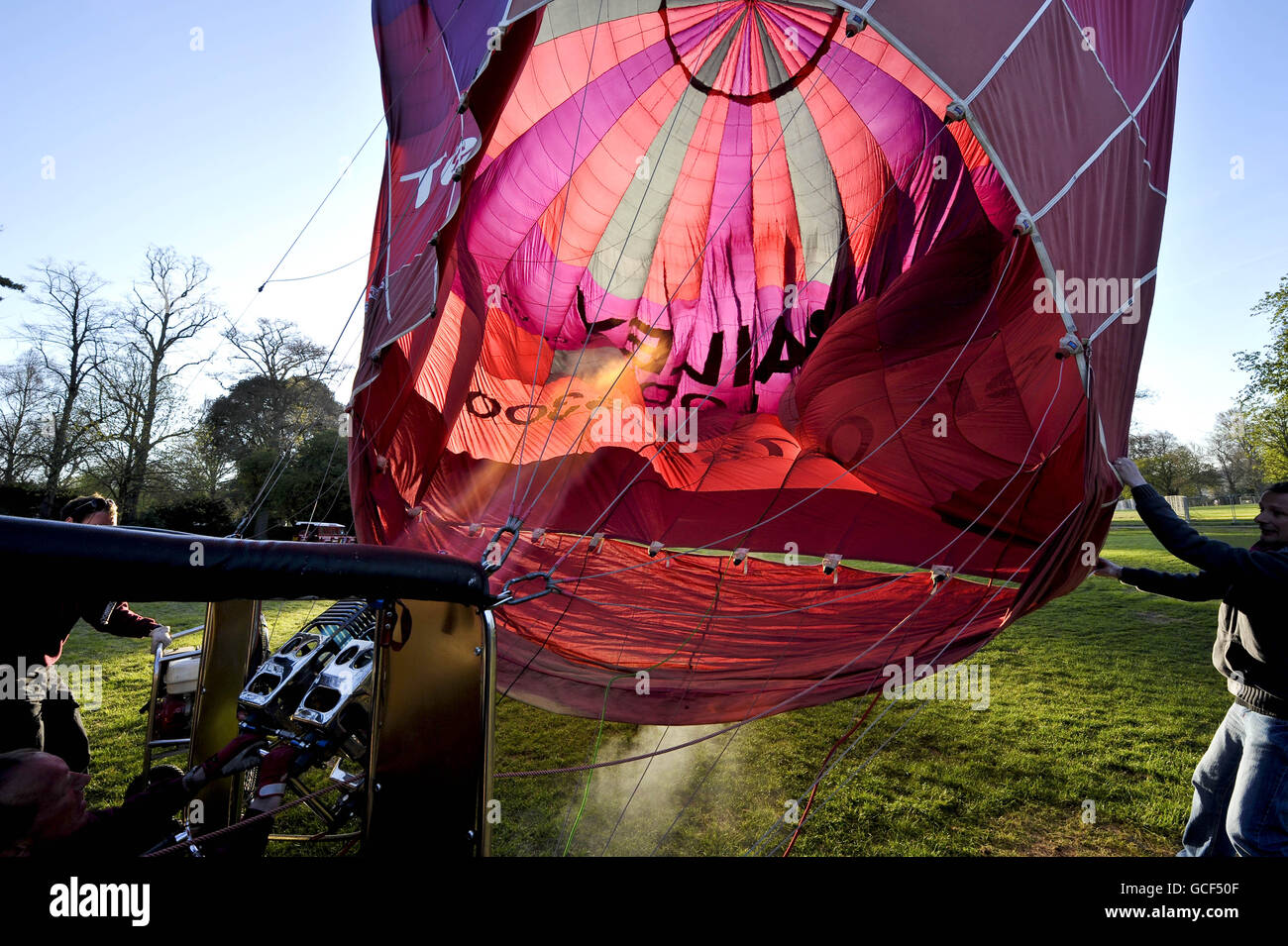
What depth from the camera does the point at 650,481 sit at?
6.02 m

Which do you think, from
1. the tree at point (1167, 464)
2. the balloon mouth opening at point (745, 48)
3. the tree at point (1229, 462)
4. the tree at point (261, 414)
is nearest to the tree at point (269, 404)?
the tree at point (261, 414)

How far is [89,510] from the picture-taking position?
2.93 meters

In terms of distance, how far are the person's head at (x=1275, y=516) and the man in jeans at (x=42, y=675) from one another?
3.95m

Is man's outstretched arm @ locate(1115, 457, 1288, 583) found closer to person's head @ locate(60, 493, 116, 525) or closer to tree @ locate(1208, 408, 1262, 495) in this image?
person's head @ locate(60, 493, 116, 525)

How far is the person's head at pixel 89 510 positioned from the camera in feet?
9.38

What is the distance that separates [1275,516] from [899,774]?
207 cm

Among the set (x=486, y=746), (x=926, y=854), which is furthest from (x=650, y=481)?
(x=486, y=746)

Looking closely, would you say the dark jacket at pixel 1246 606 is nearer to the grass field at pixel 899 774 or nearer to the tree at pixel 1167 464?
the grass field at pixel 899 774

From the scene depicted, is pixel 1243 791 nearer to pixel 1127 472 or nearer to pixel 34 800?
pixel 1127 472

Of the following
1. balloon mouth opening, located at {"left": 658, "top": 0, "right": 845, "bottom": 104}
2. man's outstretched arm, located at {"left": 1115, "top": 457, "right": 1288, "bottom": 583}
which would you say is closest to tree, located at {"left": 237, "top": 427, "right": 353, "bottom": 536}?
balloon mouth opening, located at {"left": 658, "top": 0, "right": 845, "bottom": 104}

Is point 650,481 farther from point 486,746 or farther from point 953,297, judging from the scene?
point 486,746

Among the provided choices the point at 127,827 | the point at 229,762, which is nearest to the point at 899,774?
the point at 229,762
